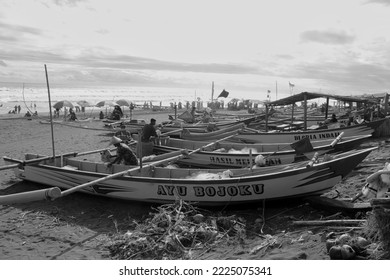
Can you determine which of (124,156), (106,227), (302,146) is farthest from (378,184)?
(124,156)

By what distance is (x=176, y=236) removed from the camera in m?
6.37

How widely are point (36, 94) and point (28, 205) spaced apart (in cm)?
7441

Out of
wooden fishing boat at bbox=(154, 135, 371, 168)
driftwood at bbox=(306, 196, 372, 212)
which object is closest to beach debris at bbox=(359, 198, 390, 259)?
driftwood at bbox=(306, 196, 372, 212)

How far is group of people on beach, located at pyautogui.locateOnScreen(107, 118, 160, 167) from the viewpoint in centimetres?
1016

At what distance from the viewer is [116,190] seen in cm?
869

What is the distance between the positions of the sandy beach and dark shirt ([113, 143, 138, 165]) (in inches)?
54.8

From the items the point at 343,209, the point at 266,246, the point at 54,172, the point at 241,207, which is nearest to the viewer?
the point at 266,246

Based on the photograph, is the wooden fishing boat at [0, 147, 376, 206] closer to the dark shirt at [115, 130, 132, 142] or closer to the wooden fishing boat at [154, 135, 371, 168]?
the wooden fishing boat at [154, 135, 371, 168]

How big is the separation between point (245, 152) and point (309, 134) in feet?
11.3

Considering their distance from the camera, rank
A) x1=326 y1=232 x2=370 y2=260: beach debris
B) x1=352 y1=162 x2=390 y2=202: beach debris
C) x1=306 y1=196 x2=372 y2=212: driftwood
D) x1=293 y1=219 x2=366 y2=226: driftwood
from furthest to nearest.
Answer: x1=306 y1=196 x2=372 y2=212: driftwood, x1=293 y1=219 x2=366 y2=226: driftwood, x1=352 y1=162 x2=390 y2=202: beach debris, x1=326 y1=232 x2=370 y2=260: beach debris

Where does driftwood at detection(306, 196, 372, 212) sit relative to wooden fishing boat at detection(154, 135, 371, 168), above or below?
below

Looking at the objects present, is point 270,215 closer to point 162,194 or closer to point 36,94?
point 162,194

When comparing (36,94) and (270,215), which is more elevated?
(36,94)

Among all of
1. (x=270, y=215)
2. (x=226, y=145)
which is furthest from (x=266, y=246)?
(x=226, y=145)
